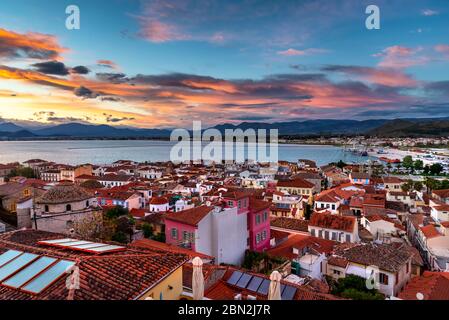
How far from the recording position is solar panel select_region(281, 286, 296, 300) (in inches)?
336

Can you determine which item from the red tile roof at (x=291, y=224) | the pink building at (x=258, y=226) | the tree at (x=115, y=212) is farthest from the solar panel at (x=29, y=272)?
the tree at (x=115, y=212)

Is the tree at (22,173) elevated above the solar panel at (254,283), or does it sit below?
below

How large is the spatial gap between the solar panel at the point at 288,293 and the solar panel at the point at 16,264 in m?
5.76

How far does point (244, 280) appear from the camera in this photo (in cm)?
980

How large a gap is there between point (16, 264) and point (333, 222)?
20736mm

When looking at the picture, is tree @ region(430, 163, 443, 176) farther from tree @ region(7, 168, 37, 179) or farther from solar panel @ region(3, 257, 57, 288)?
solar panel @ region(3, 257, 57, 288)

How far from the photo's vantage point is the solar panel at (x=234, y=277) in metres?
9.85

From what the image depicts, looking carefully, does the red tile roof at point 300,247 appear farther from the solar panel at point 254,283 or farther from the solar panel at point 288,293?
the solar panel at point 288,293

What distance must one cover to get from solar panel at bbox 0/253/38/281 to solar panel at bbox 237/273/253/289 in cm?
557

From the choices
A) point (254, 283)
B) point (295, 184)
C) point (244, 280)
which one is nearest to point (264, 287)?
point (254, 283)

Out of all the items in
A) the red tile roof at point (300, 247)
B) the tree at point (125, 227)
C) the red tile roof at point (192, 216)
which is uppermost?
the red tile roof at point (192, 216)

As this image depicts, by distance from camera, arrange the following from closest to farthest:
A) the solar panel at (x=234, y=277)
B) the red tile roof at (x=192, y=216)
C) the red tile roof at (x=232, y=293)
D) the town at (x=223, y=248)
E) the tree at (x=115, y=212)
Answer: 1. the town at (x=223, y=248)
2. the red tile roof at (x=232, y=293)
3. the solar panel at (x=234, y=277)
4. the red tile roof at (x=192, y=216)
5. the tree at (x=115, y=212)

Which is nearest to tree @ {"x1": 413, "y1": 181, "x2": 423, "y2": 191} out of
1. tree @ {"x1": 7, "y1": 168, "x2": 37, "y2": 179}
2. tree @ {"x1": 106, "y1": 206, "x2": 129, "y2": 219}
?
tree @ {"x1": 106, "y1": 206, "x2": 129, "y2": 219}
